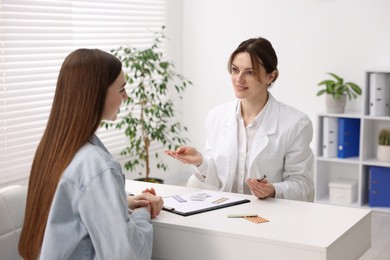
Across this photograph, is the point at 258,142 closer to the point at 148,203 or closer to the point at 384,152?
the point at 148,203

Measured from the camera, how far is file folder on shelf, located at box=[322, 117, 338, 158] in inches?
211

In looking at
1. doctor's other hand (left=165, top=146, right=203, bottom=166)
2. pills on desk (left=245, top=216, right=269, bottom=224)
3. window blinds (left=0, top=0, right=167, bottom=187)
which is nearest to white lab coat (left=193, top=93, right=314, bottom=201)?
doctor's other hand (left=165, top=146, right=203, bottom=166)

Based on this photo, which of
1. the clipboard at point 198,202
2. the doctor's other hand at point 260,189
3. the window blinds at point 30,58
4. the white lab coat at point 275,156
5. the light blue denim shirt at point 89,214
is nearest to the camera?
the light blue denim shirt at point 89,214

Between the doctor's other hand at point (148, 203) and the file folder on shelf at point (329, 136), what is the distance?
3.10m

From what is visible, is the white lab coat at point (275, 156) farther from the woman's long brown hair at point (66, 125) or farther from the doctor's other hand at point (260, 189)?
the woman's long brown hair at point (66, 125)

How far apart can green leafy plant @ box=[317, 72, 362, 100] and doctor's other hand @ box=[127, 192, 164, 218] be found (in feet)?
10.3

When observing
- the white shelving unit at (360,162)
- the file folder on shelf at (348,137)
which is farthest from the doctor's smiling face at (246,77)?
the file folder on shelf at (348,137)

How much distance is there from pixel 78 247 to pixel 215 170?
1.33m

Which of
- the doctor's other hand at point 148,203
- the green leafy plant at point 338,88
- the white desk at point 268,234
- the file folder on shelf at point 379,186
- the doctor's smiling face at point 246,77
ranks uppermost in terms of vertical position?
the doctor's smiling face at point 246,77

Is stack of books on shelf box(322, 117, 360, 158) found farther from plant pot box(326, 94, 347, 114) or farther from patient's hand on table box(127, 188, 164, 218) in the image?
patient's hand on table box(127, 188, 164, 218)

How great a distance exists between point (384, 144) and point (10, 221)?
11.6 feet

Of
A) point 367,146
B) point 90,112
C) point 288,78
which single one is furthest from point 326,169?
point 90,112

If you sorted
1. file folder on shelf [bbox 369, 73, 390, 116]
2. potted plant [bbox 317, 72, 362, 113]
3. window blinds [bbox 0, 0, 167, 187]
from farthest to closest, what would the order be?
1. potted plant [bbox 317, 72, 362, 113]
2. file folder on shelf [bbox 369, 73, 390, 116]
3. window blinds [bbox 0, 0, 167, 187]

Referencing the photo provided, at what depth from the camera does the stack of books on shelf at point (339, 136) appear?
17.6 feet
